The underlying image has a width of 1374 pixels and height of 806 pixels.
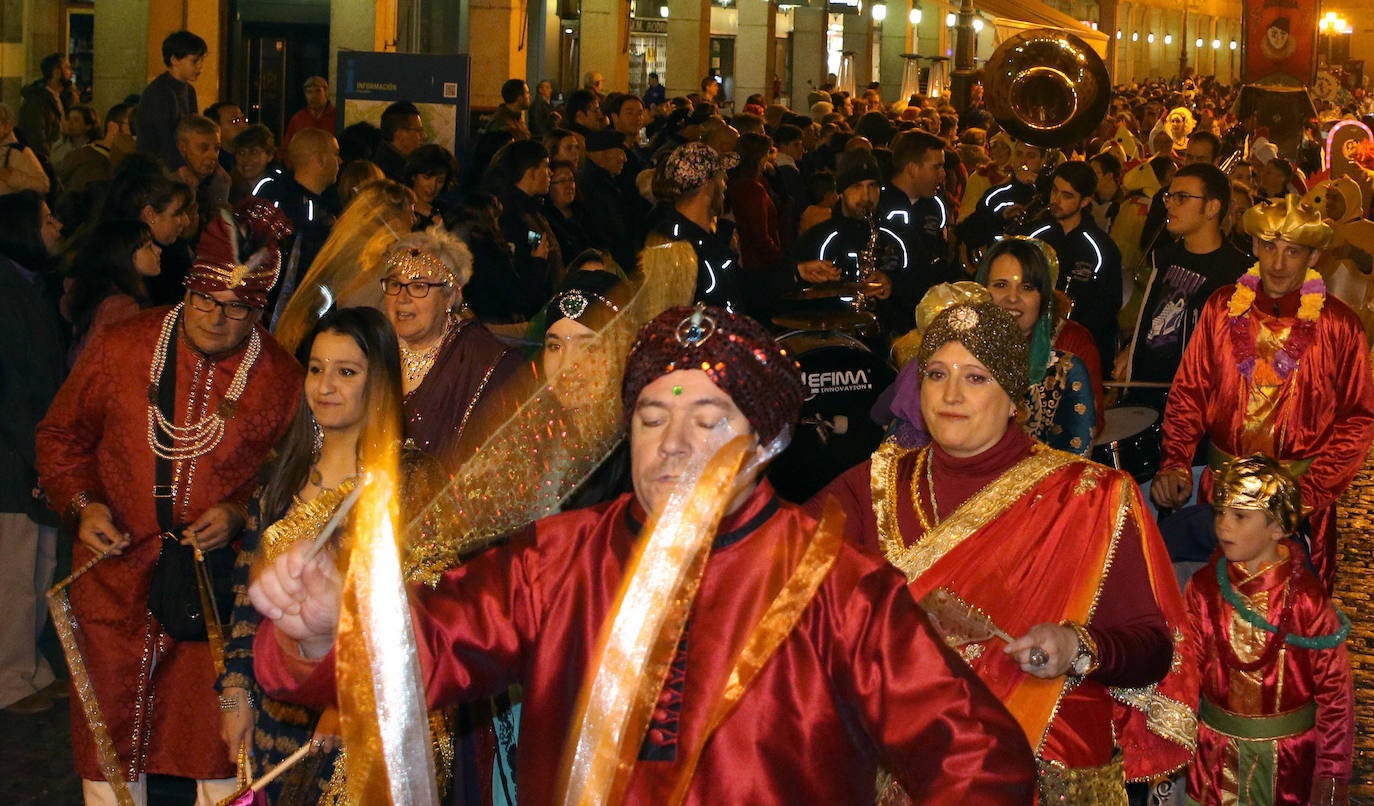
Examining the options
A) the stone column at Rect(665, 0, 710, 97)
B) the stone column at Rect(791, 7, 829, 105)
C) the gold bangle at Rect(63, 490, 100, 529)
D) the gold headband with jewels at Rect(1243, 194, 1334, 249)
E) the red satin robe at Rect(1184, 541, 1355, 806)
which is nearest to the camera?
the gold bangle at Rect(63, 490, 100, 529)

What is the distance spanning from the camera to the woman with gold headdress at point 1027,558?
3.97 meters

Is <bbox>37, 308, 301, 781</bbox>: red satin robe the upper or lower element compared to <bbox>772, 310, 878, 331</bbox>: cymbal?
lower

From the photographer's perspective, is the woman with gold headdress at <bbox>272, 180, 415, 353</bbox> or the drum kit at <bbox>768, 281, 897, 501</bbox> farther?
the drum kit at <bbox>768, 281, 897, 501</bbox>

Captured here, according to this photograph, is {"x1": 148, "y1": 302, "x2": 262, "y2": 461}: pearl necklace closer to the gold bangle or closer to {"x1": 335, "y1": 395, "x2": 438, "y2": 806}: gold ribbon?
the gold bangle

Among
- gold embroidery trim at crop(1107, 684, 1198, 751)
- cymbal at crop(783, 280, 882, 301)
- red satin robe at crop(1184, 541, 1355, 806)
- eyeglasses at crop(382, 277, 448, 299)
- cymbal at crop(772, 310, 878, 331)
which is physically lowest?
red satin robe at crop(1184, 541, 1355, 806)

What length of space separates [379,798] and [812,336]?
623 centimetres

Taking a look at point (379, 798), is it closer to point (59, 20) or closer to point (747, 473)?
point (747, 473)

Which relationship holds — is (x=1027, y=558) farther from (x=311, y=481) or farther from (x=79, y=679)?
(x=79, y=679)

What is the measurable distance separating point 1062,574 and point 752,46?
107 feet

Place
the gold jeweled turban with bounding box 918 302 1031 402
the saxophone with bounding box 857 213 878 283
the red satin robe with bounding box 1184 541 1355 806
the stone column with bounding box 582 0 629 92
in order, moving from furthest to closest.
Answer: the stone column with bounding box 582 0 629 92 < the saxophone with bounding box 857 213 878 283 < the red satin robe with bounding box 1184 541 1355 806 < the gold jeweled turban with bounding box 918 302 1031 402

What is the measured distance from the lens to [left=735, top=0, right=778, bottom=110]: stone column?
35531 millimetres

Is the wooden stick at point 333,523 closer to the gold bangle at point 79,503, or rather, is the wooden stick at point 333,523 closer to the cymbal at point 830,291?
the gold bangle at point 79,503

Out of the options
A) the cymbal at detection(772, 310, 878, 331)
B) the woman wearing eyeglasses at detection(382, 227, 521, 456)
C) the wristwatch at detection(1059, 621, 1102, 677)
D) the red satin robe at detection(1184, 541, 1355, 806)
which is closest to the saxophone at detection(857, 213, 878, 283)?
the cymbal at detection(772, 310, 878, 331)

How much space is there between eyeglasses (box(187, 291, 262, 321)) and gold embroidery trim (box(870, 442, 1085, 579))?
2.22 metres
